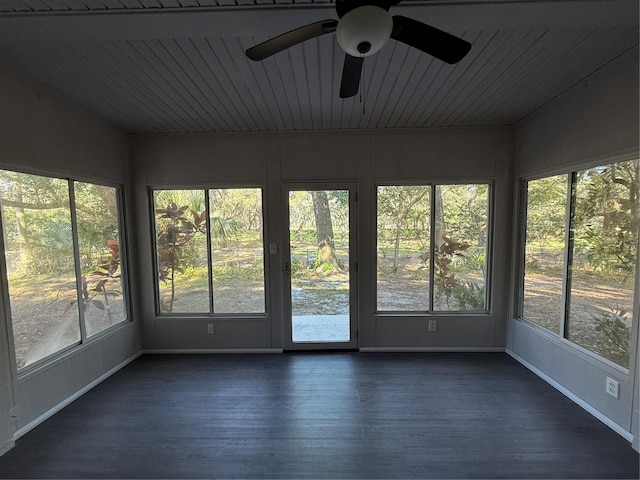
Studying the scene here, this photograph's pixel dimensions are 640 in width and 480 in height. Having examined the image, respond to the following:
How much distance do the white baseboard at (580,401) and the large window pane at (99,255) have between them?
4564mm

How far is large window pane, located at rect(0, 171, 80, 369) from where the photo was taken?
2.27 meters

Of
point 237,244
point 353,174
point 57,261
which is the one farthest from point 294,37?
point 57,261

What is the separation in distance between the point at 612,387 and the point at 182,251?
4.30m

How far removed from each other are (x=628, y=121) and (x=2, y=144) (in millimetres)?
4524

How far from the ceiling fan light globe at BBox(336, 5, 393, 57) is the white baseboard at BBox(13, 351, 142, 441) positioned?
3.41 meters

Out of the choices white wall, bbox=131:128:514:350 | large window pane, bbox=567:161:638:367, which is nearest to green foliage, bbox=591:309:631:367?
large window pane, bbox=567:161:638:367

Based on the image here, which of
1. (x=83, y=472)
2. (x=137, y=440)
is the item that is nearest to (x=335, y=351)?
(x=137, y=440)

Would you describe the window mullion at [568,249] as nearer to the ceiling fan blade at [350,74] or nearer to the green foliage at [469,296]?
the green foliage at [469,296]

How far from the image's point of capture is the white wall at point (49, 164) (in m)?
2.17

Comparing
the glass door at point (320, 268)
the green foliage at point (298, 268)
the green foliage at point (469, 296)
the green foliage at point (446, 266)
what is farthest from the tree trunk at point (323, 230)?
the green foliage at point (469, 296)

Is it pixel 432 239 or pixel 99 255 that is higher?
pixel 432 239

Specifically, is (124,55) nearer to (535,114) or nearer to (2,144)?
(2,144)

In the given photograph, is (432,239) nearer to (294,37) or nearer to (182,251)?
(294,37)

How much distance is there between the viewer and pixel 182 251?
3.71m
